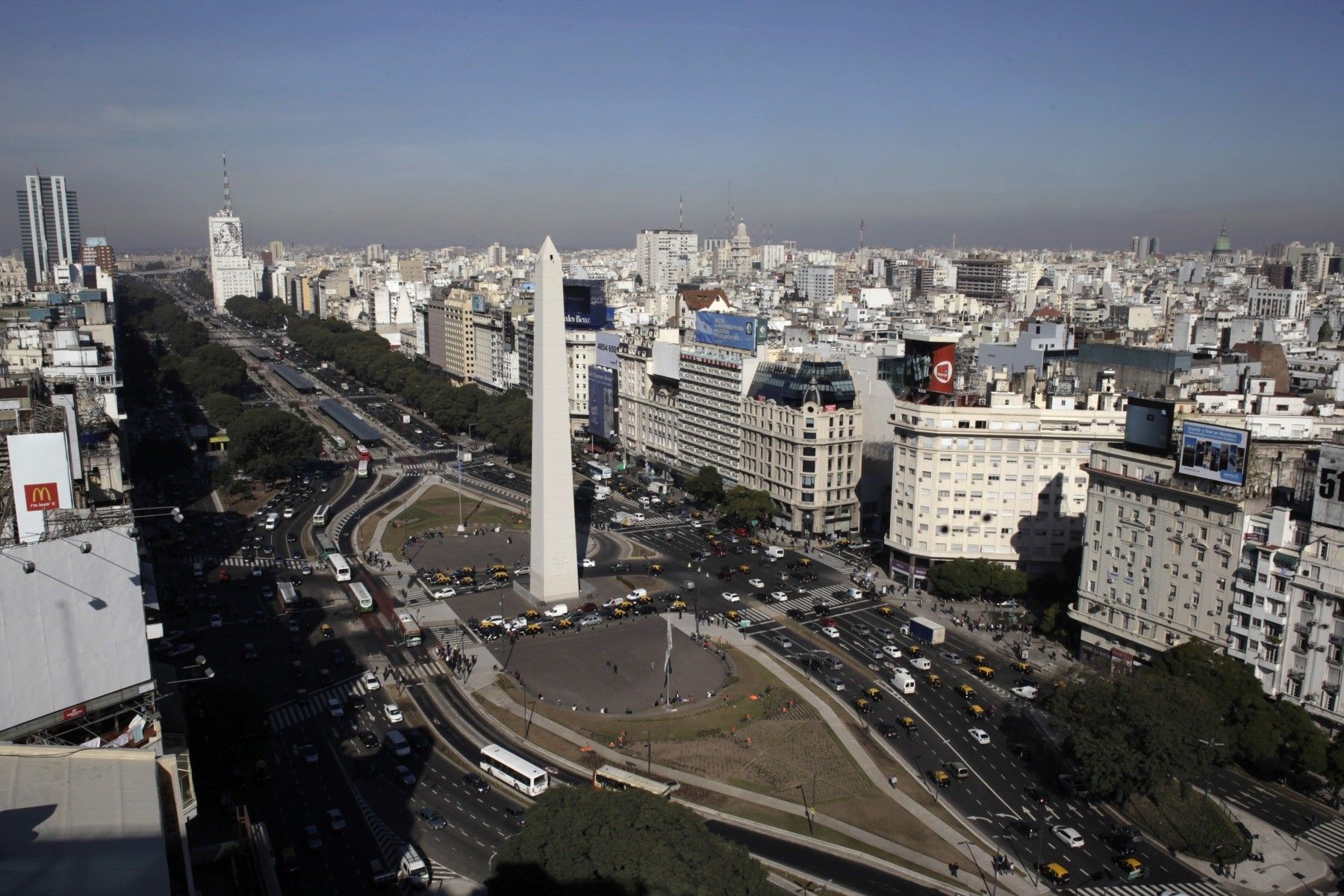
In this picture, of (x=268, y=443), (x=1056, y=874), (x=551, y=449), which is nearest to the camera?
(x=1056, y=874)

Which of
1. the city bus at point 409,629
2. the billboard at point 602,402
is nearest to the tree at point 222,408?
the billboard at point 602,402

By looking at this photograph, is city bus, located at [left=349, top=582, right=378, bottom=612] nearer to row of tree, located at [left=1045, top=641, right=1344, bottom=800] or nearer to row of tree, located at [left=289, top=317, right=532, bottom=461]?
row of tree, located at [left=289, top=317, right=532, bottom=461]

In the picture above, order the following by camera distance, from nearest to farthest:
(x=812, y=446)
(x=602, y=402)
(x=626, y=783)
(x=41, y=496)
Answer: (x=41, y=496), (x=626, y=783), (x=812, y=446), (x=602, y=402)

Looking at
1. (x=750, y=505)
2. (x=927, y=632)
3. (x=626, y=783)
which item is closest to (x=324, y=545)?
(x=750, y=505)

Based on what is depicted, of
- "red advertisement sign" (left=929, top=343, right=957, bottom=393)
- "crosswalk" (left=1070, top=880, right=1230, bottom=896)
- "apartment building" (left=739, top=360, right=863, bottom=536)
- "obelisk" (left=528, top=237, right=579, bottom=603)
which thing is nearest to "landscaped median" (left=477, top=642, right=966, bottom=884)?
"crosswalk" (left=1070, top=880, right=1230, bottom=896)

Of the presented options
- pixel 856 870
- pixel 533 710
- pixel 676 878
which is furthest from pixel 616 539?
pixel 676 878

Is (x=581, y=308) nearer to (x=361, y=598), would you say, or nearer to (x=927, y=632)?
(x=361, y=598)

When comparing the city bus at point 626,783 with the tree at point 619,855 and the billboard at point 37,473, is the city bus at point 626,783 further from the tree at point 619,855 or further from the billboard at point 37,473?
the billboard at point 37,473
